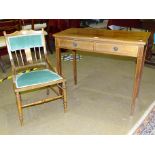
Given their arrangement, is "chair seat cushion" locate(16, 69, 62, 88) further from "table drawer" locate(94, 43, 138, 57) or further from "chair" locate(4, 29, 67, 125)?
"table drawer" locate(94, 43, 138, 57)

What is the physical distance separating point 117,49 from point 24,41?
3.32 feet

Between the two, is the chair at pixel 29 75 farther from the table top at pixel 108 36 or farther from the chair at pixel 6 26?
the chair at pixel 6 26

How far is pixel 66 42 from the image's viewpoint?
2.35 m

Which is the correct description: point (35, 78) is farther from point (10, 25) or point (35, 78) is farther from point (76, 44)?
point (10, 25)

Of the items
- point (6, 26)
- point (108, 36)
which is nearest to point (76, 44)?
point (108, 36)

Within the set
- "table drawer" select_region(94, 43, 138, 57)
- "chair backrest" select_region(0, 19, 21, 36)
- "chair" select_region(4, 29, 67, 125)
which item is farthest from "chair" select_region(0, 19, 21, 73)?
"table drawer" select_region(94, 43, 138, 57)

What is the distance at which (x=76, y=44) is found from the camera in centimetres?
230

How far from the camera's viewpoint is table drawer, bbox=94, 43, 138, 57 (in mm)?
2033

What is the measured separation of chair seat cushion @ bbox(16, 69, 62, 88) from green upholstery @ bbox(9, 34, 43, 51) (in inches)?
12.3

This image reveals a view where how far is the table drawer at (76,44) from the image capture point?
88.3 inches

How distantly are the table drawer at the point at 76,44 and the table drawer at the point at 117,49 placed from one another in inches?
2.8
